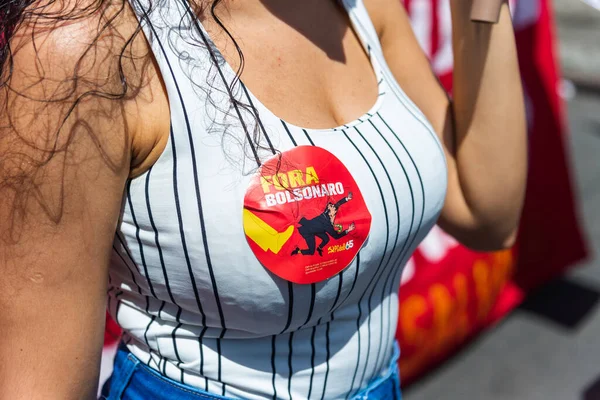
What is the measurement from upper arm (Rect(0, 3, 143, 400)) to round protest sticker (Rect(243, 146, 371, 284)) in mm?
152

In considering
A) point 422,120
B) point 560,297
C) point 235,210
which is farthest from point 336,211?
point 560,297

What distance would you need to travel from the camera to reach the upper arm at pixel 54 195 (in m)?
0.67

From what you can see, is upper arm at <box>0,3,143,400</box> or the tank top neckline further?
the tank top neckline

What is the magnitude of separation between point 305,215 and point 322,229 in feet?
0.10

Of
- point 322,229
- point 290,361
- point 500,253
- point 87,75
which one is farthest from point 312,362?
point 500,253

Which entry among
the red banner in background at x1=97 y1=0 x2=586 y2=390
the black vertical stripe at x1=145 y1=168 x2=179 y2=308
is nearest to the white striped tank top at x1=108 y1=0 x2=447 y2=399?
the black vertical stripe at x1=145 y1=168 x2=179 y2=308

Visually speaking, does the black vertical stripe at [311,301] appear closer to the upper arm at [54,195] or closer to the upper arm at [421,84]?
the upper arm at [54,195]

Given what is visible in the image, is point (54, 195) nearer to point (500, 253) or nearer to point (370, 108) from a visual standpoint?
point (370, 108)

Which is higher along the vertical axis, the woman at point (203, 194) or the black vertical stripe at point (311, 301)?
the woman at point (203, 194)

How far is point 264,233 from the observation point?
770mm

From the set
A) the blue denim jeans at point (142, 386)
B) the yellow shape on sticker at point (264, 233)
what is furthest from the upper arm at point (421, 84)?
the yellow shape on sticker at point (264, 233)

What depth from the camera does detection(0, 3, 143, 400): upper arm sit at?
67 centimetres

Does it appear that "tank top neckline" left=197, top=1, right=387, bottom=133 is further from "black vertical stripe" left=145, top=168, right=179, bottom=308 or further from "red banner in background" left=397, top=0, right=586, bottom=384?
"red banner in background" left=397, top=0, right=586, bottom=384

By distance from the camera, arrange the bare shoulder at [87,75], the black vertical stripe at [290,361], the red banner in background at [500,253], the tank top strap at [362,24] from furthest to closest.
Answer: the red banner in background at [500,253] < the tank top strap at [362,24] < the black vertical stripe at [290,361] < the bare shoulder at [87,75]
